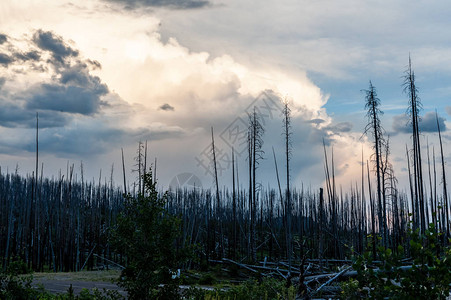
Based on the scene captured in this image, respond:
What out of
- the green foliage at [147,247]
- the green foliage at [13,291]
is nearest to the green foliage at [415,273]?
the green foliage at [147,247]

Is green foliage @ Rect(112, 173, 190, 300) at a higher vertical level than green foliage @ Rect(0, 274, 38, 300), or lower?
higher

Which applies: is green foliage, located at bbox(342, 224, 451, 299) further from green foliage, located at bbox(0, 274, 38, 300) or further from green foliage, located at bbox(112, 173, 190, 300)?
green foliage, located at bbox(0, 274, 38, 300)

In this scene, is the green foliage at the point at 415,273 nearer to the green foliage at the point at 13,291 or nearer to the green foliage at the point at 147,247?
the green foliage at the point at 147,247

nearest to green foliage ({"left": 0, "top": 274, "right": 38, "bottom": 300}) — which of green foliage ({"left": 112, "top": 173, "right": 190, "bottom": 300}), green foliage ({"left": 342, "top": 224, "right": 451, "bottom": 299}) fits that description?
green foliage ({"left": 112, "top": 173, "right": 190, "bottom": 300})

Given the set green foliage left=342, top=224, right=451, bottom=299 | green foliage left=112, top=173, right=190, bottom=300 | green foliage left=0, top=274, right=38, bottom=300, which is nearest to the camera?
green foliage left=342, top=224, right=451, bottom=299

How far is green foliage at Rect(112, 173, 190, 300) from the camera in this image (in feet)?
26.1

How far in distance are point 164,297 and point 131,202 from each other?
211cm

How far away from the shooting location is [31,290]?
11.0 metres

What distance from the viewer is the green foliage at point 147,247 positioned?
26.1ft

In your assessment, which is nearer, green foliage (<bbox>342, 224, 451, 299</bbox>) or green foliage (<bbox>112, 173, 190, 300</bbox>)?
green foliage (<bbox>342, 224, 451, 299</bbox>)

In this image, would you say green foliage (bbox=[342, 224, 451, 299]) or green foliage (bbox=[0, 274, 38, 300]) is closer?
green foliage (bbox=[342, 224, 451, 299])

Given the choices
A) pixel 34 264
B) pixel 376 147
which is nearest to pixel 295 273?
pixel 376 147

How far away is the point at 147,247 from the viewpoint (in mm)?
7969

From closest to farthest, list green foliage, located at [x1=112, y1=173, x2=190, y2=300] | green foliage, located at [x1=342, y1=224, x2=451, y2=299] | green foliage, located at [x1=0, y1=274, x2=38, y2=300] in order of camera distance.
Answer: green foliage, located at [x1=342, y1=224, x2=451, y2=299] < green foliage, located at [x1=112, y1=173, x2=190, y2=300] < green foliage, located at [x1=0, y1=274, x2=38, y2=300]
